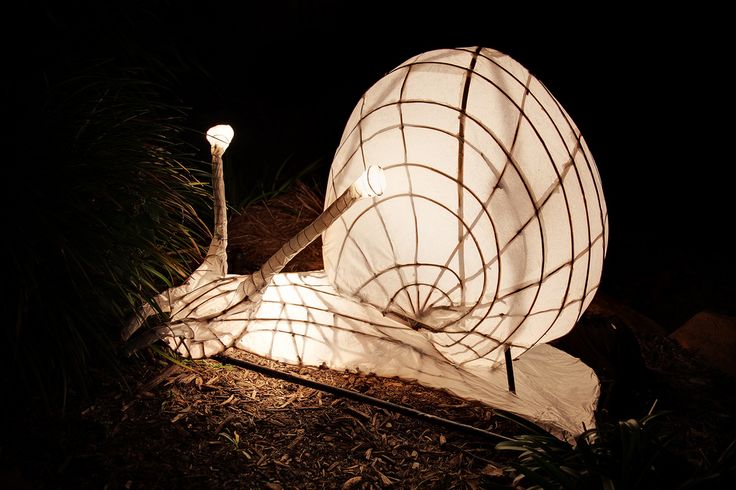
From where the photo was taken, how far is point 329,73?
240 inches

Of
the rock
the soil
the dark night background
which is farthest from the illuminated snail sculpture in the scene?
the dark night background

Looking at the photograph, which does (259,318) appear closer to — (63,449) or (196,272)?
(196,272)

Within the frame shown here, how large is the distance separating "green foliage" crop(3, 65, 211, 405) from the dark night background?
5.61 ft

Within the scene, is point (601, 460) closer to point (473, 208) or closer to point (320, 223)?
point (473, 208)

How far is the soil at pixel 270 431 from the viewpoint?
1.89m

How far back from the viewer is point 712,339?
3.07m

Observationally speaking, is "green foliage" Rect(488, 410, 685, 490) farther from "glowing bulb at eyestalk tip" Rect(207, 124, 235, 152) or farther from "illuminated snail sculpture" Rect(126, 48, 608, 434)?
"glowing bulb at eyestalk tip" Rect(207, 124, 235, 152)

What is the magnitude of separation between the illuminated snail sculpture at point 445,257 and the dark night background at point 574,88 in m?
1.78

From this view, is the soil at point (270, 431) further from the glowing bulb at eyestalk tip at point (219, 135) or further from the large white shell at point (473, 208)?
the glowing bulb at eyestalk tip at point (219, 135)

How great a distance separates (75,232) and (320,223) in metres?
0.92

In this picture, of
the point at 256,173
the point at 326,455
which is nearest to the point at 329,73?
the point at 256,173

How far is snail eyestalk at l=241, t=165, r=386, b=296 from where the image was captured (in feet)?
6.93

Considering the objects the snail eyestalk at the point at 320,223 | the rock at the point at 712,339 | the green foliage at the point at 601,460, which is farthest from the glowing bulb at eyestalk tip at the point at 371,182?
the rock at the point at 712,339

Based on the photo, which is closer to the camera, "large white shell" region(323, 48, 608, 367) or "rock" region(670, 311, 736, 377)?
"large white shell" region(323, 48, 608, 367)
